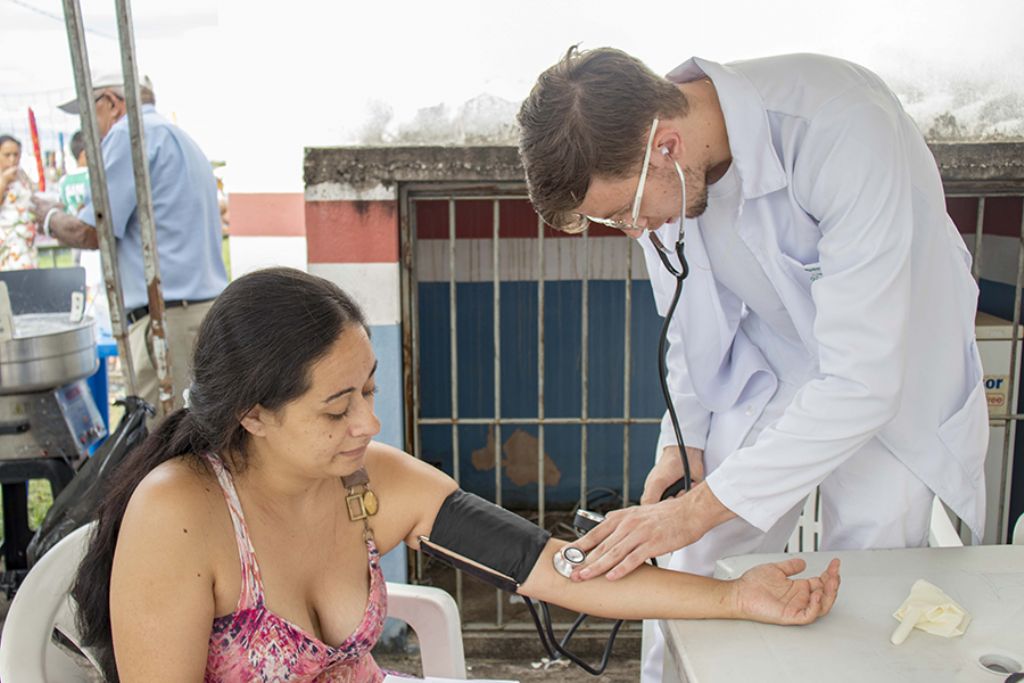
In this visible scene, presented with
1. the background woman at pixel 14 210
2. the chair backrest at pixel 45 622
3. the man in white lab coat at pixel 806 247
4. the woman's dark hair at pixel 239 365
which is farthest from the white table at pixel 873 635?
the background woman at pixel 14 210

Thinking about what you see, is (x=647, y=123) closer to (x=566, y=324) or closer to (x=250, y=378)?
(x=250, y=378)

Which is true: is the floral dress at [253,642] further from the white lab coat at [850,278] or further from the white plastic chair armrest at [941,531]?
the white plastic chair armrest at [941,531]

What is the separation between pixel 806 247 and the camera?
1559 millimetres

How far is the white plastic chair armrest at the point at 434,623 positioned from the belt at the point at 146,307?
77.9 inches

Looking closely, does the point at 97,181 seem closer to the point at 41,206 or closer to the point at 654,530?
the point at 41,206

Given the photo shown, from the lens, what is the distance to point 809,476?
1493 millimetres

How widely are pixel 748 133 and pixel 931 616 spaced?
74 cm

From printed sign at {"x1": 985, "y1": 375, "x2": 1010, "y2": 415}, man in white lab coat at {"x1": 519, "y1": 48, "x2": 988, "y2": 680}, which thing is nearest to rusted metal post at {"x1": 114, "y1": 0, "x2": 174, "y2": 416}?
man in white lab coat at {"x1": 519, "y1": 48, "x2": 988, "y2": 680}

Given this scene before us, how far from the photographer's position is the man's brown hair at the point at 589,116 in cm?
138

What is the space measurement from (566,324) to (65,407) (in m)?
1.91

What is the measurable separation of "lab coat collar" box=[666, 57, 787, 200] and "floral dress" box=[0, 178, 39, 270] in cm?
298

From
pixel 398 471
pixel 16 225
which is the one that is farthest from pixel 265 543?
pixel 16 225

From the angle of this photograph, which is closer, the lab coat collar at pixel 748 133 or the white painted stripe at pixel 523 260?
the lab coat collar at pixel 748 133

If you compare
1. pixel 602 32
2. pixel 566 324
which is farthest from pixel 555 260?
pixel 602 32
